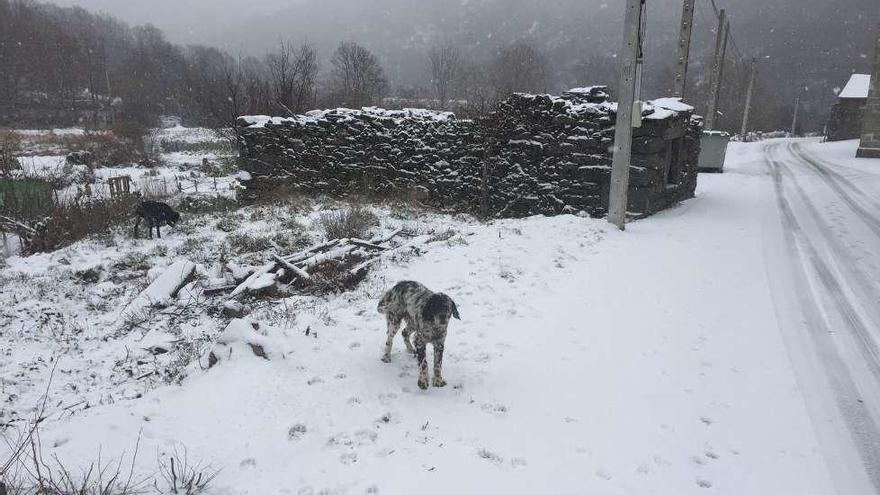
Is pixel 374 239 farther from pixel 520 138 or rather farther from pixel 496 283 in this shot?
Answer: pixel 520 138

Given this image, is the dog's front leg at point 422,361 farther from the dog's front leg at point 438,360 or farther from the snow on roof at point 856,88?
the snow on roof at point 856,88

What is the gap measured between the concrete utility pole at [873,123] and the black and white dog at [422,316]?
3042 centimetres

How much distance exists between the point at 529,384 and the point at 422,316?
1183mm

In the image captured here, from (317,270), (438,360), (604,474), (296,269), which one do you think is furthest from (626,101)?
(604,474)

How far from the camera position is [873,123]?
79.5 feet

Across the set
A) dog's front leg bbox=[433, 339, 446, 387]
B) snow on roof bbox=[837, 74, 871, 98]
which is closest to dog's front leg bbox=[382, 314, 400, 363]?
dog's front leg bbox=[433, 339, 446, 387]

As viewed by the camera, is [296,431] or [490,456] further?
[296,431]

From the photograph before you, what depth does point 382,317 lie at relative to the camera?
5.53 m

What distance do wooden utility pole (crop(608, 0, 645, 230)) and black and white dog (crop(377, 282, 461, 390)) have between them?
6523 millimetres

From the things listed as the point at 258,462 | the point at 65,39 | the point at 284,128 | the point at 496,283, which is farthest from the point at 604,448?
the point at 65,39

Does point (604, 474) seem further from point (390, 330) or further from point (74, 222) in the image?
point (74, 222)

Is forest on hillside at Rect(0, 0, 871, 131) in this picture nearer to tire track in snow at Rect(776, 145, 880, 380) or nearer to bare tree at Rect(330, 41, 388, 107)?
Answer: bare tree at Rect(330, 41, 388, 107)

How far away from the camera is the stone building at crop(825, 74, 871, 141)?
40531 mm

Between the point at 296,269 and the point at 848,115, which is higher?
the point at 848,115
